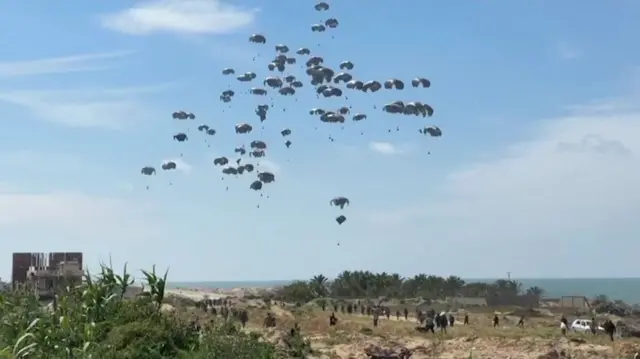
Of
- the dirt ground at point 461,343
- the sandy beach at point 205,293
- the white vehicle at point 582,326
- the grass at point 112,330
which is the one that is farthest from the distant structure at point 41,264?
the grass at point 112,330

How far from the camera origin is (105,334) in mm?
23203

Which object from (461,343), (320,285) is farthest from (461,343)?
(320,285)

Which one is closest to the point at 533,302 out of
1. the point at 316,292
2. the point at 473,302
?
the point at 473,302

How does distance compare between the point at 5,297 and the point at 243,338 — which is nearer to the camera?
the point at 243,338

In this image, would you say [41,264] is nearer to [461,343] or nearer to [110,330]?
[461,343]

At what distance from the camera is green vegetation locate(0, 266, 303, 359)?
818 inches

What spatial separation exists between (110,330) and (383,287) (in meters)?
96.7

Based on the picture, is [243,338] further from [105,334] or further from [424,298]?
[424,298]

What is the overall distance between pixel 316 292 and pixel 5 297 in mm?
84360

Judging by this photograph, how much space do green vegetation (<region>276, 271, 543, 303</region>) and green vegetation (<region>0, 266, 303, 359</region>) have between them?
8192 cm

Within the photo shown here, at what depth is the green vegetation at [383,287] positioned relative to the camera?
113 m

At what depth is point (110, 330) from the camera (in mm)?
23156

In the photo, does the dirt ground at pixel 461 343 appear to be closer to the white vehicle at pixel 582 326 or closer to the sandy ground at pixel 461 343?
the sandy ground at pixel 461 343

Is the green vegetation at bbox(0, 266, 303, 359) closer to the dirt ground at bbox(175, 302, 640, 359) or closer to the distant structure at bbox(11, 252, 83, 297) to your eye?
the dirt ground at bbox(175, 302, 640, 359)
